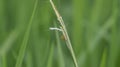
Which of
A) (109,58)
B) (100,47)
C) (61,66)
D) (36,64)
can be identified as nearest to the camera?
(61,66)

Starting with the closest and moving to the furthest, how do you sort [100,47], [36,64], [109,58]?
[36,64]
[109,58]
[100,47]

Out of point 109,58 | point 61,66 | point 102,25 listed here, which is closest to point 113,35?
point 109,58

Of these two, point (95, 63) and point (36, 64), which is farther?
point (95, 63)

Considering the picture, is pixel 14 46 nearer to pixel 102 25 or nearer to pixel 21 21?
pixel 21 21

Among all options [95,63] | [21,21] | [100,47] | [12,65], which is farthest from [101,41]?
[12,65]

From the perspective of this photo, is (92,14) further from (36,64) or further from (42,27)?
(36,64)

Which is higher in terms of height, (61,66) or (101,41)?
(61,66)
